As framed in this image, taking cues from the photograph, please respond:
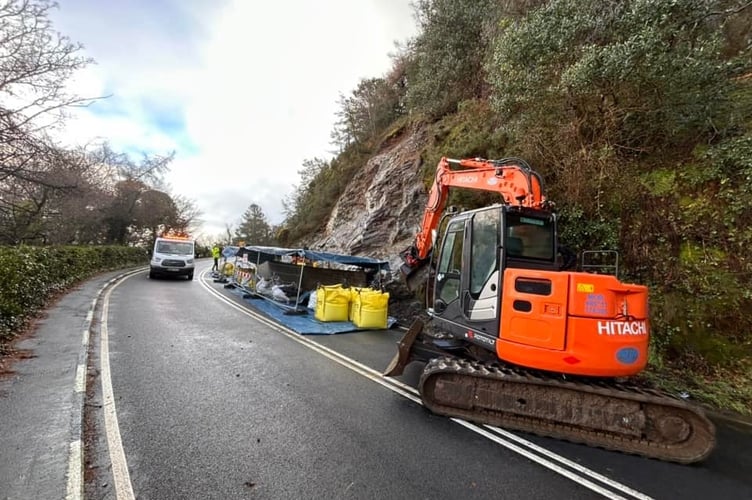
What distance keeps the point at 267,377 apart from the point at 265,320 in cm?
447

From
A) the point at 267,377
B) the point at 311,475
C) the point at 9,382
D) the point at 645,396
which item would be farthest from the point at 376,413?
the point at 9,382

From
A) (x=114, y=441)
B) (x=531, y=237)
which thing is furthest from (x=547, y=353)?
(x=114, y=441)

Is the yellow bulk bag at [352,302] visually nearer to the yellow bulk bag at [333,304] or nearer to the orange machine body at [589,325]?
the yellow bulk bag at [333,304]

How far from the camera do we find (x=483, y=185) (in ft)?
19.9

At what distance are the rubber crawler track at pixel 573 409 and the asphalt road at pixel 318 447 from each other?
0.17 m

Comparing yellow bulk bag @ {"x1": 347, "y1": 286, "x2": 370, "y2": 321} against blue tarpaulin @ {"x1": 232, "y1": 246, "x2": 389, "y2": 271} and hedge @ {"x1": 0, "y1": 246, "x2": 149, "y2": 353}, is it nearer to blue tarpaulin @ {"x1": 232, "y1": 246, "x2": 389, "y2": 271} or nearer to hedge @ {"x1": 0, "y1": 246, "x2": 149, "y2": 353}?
blue tarpaulin @ {"x1": 232, "y1": 246, "x2": 389, "y2": 271}

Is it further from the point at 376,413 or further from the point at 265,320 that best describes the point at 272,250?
the point at 376,413

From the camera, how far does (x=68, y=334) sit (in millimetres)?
6879

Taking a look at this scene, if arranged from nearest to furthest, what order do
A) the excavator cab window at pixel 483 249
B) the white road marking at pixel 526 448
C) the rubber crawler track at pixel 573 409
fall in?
the white road marking at pixel 526 448 → the rubber crawler track at pixel 573 409 → the excavator cab window at pixel 483 249

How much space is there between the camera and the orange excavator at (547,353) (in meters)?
3.71

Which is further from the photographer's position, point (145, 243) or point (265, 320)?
point (145, 243)

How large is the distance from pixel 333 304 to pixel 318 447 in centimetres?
596

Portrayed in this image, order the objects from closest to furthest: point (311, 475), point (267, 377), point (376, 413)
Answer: point (311, 475)
point (376, 413)
point (267, 377)

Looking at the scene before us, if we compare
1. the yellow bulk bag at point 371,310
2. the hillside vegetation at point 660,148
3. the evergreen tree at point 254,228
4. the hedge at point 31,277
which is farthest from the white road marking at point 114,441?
the evergreen tree at point 254,228
